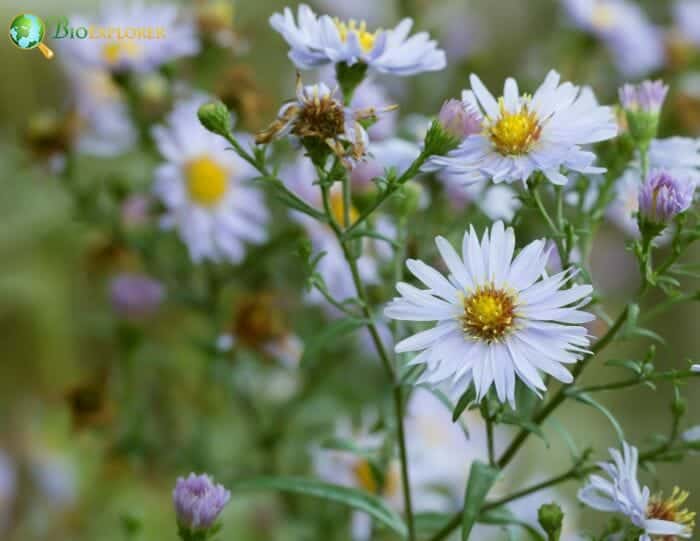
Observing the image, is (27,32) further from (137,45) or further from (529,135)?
(529,135)

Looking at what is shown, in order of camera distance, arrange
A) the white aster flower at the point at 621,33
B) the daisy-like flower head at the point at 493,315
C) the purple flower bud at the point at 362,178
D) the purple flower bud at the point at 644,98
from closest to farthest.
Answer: the daisy-like flower head at the point at 493,315, the purple flower bud at the point at 644,98, the purple flower bud at the point at 362,178, the white aster flower at the point at 621,33

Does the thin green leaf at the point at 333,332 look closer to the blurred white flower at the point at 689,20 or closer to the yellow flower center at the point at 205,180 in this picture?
the yellow flower center at the point at 205,180

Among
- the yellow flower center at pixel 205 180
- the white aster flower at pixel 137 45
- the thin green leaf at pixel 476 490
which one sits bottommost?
the thin green leaf at pixel 476 490

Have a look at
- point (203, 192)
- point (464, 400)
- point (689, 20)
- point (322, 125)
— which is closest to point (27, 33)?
point (203, 192)

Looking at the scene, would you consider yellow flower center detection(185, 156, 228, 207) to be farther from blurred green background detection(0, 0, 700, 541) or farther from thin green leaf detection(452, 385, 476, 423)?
thin green leaf detection(452, 385, 476, 423)

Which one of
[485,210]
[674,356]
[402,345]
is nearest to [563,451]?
[674,356]

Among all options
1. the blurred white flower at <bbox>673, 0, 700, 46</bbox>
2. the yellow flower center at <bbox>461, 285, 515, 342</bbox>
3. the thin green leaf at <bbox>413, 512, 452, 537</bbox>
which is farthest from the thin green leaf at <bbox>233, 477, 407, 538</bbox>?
the blurred white flower at <bbox>673, 0, 700, 46</bbox>

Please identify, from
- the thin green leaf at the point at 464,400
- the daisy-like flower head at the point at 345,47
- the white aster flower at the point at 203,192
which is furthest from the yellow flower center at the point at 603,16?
the thin green leaf at the point at 464,400
